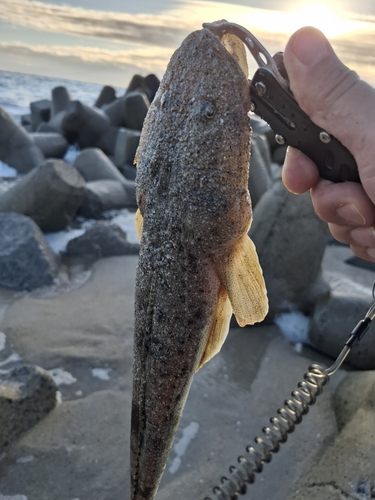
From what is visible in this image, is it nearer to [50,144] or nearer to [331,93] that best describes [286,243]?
[331,93]

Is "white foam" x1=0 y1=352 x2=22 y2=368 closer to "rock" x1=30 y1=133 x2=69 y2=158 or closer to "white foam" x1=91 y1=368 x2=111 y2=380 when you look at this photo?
"white foam" x1=91 y1=368 x2=111 y2=380

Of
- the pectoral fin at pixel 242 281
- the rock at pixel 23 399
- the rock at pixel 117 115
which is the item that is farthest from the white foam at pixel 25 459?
the rock at pixel 117 115

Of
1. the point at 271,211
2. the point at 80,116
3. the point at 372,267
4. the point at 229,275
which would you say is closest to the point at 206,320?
the point at 229,275

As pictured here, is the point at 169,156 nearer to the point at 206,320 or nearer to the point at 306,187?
the point at 206,320

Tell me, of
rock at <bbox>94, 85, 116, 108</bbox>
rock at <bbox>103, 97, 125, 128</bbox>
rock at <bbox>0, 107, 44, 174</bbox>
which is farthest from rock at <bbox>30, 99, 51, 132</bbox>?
rock at <bbox>0, 107, 44, 174</bbox>

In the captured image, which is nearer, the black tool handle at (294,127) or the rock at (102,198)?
the black tool handle at (294,127)

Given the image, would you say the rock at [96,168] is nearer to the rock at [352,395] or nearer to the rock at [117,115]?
the rock at [117,115]
